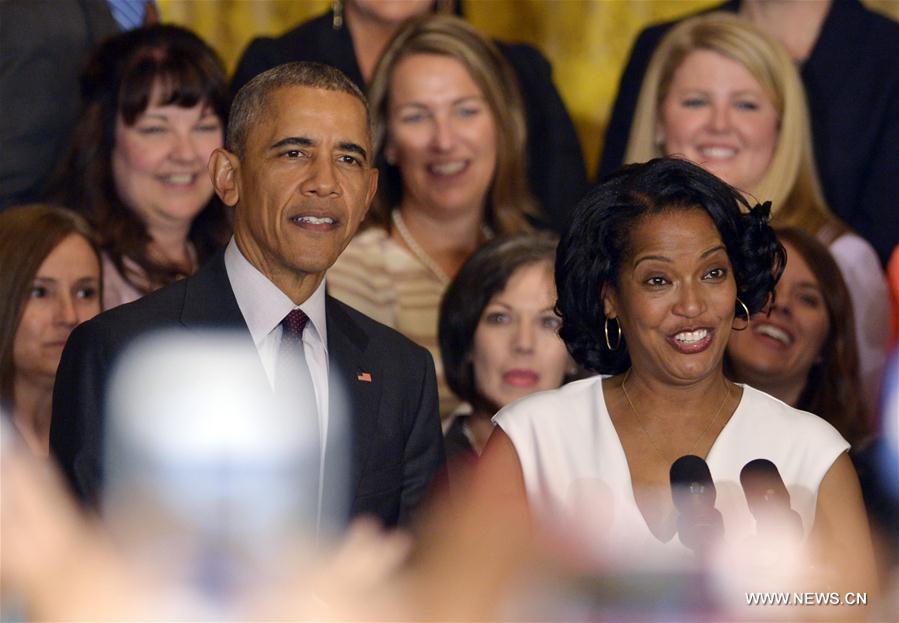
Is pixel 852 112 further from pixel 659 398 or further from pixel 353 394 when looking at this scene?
pixel 353 394

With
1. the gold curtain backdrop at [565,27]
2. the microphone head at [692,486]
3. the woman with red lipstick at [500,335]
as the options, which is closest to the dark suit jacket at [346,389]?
the microphone head at [692,486]

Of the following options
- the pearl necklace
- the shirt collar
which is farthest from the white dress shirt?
the pearl necklace

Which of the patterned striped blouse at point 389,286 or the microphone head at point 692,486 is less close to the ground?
the patterned striped blouse at point 389,286

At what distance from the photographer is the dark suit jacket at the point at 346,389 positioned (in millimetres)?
2385

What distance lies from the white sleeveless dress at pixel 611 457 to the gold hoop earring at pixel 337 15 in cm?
200

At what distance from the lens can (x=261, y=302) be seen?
258cm

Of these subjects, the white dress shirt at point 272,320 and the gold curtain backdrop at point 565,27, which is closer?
the white dress shirt at point 272,320

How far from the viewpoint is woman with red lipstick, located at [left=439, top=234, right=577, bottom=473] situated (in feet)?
11.5

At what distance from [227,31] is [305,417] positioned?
251 centimetres

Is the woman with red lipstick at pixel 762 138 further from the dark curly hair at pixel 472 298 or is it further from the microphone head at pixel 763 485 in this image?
the microphone head at pixel 763 485

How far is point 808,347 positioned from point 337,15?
1585 mm

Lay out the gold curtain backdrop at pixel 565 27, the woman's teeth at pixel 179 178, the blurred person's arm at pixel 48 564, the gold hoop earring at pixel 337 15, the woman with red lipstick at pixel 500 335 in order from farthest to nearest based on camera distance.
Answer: the gold curtain backdrop at pixel 565 27, the gold hoop earring at pixel 337 15, the woman's teeth at pixel 179 178, the woman with red lipstick at pixel 500 335, the blurred person's arm at pixel 48 564

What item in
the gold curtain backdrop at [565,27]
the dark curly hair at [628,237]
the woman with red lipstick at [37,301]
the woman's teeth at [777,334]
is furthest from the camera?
the gold curtain backdrop at [565,27]

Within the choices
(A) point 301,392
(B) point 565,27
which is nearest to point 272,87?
(A) point 301,392
